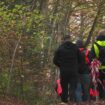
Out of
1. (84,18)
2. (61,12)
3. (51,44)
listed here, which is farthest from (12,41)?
(84,18)

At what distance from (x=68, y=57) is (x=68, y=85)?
889 millimetres

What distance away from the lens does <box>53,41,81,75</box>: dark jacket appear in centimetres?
1179

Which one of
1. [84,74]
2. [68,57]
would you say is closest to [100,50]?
[68,57]

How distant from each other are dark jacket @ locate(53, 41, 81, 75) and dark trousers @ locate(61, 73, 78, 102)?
0.18 metres

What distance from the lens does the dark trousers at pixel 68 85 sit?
11909 millimetres

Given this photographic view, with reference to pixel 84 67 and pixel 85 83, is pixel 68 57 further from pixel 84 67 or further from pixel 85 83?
pixel 85 83

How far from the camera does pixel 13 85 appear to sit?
16219 mm

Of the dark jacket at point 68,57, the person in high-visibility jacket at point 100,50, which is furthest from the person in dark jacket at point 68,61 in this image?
the person in high-visibility jacket at point 100,50

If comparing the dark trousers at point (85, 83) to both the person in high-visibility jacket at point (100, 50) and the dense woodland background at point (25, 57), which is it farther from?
the dense woodland background at point (25, 57)

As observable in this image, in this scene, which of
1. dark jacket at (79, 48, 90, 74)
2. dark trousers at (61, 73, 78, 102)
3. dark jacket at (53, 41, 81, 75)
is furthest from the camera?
dark jacket at (79, 48, 90, 74)

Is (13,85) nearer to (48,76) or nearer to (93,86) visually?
(48,76)

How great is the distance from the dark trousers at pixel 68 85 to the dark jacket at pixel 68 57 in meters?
0.18

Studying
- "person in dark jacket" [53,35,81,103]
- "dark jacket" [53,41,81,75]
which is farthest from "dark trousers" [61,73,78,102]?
"dark jacket" [53,41,81,75]

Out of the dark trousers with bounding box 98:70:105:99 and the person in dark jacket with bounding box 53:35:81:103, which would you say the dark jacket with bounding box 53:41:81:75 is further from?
the dark trousers with bounding box 98:70:105:99
